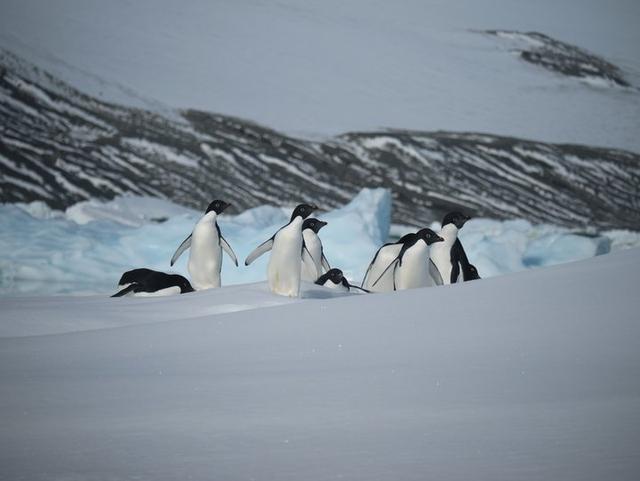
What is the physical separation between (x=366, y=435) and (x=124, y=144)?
51.8ft

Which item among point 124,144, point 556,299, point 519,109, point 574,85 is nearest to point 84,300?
point 556,299

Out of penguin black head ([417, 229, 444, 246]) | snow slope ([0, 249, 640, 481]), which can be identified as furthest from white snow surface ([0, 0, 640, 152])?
snow slope ([0, 249, 640, 481])

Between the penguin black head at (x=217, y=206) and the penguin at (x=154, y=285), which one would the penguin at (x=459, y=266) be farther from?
the penguin at (x=154, y=285)

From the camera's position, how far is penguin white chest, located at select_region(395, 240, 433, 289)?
5328 millimetres

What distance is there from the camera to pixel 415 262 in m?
5.32

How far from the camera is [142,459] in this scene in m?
1.42

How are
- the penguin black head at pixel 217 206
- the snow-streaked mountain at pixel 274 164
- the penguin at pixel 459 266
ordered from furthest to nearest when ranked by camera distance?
the snow-streaked mountain at pixel 274 164 < the penguin at pixel 459 266 < the penguin black head at pixel 217 206

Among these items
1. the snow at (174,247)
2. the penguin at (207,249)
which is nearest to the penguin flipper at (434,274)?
the penguin at (207,249)

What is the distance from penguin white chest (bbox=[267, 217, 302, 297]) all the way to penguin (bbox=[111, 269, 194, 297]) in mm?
684

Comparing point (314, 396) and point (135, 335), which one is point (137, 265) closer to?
point (135, 335)

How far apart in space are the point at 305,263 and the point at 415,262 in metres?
0.71

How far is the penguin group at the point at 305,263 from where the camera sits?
4.71m

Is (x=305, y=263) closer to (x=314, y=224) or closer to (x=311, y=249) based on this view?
(x=311, y=249)


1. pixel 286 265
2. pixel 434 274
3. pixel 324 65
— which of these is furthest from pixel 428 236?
pixel 324 65
